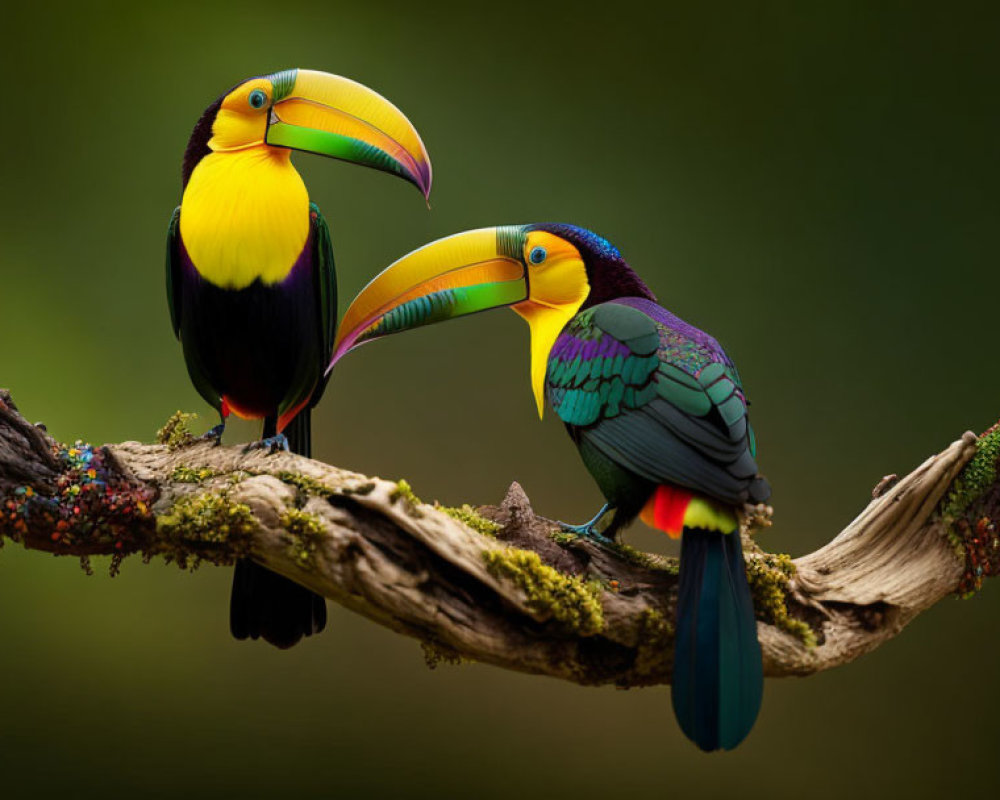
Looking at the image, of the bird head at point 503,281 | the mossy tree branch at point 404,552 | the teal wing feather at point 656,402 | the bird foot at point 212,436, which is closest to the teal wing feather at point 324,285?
the bird head at point 503,281

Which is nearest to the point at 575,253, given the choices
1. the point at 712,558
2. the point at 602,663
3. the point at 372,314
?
the point at 372,314

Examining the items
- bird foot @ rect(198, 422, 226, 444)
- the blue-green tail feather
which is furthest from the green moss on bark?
bird foot @ rect(198, 422, 226, 444)

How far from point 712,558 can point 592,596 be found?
0.27 metres

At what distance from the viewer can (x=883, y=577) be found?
236cm

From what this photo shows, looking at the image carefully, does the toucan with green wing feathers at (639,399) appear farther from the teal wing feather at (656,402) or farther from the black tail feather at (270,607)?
the black tail feather at (270,607)

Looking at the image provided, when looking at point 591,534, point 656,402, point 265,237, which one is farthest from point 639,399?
point 265,237

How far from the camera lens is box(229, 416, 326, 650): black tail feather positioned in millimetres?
2352

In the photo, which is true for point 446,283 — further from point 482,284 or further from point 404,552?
point 404,552

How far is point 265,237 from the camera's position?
2262 mm

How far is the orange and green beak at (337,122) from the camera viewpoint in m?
2.29

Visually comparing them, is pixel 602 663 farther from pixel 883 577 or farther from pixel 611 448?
pixel 883 577

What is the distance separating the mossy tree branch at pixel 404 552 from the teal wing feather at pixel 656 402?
0.44 ft

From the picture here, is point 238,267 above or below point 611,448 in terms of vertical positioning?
above

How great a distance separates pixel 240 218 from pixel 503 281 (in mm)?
641
